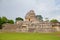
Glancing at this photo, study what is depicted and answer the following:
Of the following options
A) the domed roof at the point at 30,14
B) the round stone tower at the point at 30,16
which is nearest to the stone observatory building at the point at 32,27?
the round stone tower at the point at 30,16

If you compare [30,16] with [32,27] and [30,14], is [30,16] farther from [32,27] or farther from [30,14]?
[32,27]

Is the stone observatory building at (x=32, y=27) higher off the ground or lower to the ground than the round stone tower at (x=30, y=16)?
lower

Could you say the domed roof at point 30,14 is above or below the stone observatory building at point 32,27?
above

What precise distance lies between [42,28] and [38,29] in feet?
3.99

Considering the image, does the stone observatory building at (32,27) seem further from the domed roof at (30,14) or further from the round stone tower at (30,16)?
the domed roof at (30,14)

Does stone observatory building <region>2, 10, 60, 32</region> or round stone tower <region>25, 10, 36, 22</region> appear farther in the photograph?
round stone tower <region>25, 10, 36, 22</region>

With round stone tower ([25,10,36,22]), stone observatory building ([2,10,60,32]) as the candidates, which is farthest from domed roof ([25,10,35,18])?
stone observatory building ([2,10,60,32])

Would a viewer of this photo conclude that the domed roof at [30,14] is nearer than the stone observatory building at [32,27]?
No

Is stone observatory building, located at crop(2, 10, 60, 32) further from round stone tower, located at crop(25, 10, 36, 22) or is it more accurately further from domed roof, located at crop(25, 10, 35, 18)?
domed roof, located at crop(25, 10, 35, 18)

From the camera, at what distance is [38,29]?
133 ft

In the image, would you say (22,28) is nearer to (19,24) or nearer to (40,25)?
(19,24)

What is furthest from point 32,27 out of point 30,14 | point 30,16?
A: point 30,14

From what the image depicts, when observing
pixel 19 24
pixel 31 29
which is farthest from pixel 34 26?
pixel 19 24

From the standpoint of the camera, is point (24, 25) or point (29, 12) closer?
point (24, 25)
